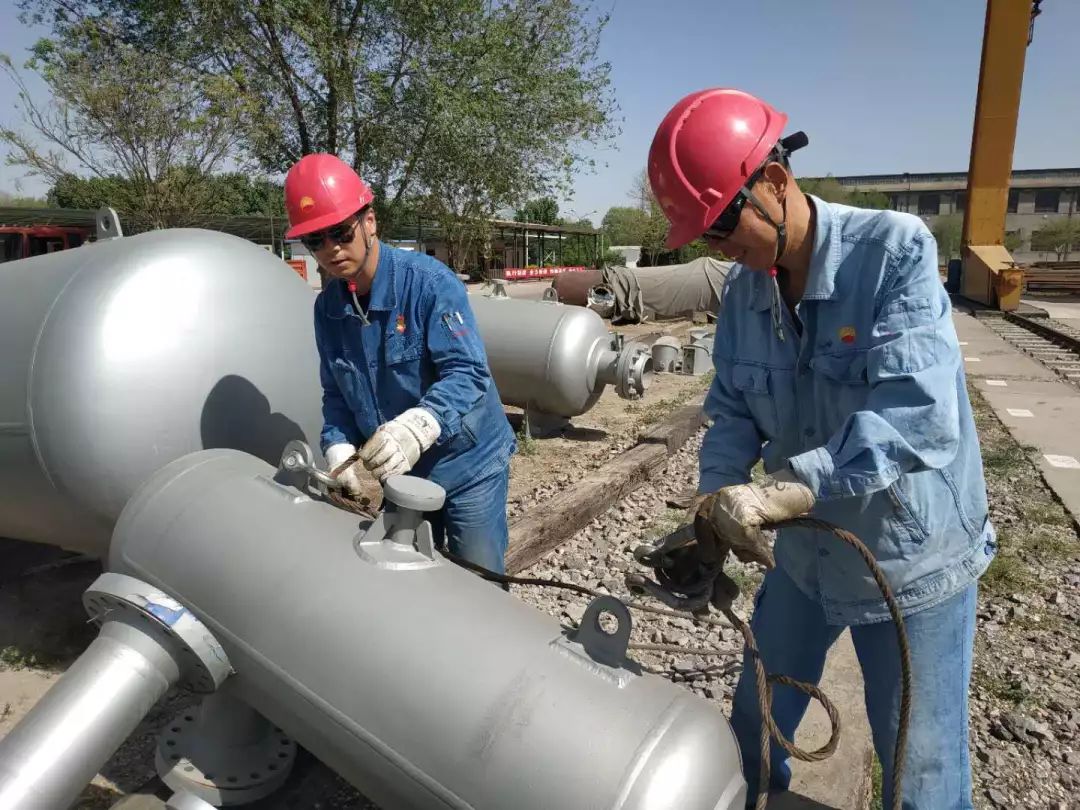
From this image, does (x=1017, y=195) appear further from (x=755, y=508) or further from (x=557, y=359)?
(x=755, y=508)

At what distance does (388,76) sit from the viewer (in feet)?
37.7

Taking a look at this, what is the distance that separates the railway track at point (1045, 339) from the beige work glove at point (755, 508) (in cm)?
940

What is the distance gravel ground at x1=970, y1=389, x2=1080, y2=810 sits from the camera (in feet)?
8.05

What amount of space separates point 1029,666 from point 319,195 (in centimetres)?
315

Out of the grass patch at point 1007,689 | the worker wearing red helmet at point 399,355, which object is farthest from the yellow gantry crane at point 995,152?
the worker wearing red helmet at point 399,355

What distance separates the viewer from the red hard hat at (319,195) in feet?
7.41

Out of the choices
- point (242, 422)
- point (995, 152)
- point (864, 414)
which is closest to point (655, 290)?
point (995, 152)

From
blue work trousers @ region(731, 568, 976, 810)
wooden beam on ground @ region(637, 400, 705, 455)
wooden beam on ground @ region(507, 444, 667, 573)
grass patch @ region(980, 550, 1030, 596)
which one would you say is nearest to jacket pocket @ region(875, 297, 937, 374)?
blue work trousers @ region(731, 568, 976, 810)

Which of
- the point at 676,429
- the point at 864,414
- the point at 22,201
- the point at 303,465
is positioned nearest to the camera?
the point at 864,414

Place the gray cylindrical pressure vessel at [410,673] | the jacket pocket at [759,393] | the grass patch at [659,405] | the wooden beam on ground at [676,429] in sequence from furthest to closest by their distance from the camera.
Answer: the grass patch at [659,405]
the wooden beam on ground at [676,429]
the jacket pocket at [759,393]
the gray cylindrical pressure vessel at [410,673]

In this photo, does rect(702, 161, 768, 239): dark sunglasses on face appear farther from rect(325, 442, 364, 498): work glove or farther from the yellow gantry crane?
the yellow gantry crane

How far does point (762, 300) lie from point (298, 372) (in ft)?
5.77

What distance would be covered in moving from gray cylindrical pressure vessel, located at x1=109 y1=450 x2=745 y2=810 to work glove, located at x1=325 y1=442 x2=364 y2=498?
23cm

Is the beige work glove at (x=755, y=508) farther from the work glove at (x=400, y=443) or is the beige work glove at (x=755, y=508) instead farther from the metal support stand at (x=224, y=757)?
the metal support stand at (x=224, y=757)
